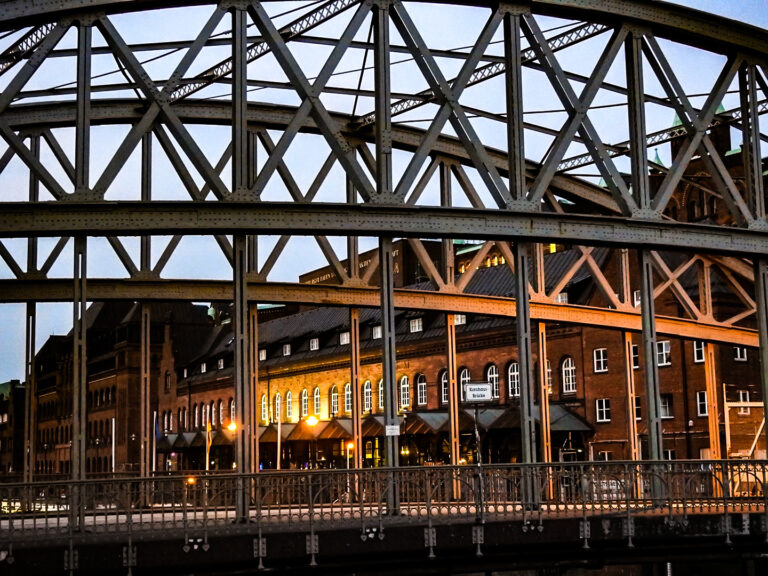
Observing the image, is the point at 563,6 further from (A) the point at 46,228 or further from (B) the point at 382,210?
(A) the point at 46,228

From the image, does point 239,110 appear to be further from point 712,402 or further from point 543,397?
point 712,402

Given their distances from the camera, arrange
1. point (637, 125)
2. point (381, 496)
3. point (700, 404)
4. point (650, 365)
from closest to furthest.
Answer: point (381, 496) → point (650, 365) → point (637, 125) → point (700, 404)

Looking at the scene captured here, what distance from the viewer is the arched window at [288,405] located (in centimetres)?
9281

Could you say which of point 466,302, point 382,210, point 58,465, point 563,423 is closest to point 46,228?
point 382,210

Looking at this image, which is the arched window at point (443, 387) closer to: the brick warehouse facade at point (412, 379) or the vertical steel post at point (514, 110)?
the brick warehouse facade at point (412, 379)

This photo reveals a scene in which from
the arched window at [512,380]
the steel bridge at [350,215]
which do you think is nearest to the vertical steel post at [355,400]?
the steel bridge at [350,215]

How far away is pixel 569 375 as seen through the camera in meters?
70.9

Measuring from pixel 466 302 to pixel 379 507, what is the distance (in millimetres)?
16034

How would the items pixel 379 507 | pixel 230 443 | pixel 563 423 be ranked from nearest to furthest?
pixel 379 507 < pixel 563 423 < pixel 230 443

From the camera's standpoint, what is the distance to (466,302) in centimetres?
3872

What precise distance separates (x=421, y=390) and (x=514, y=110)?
174 feet

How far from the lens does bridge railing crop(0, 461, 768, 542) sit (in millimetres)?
22016

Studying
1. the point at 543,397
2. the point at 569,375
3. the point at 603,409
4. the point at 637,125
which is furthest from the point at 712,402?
the point at 569,375

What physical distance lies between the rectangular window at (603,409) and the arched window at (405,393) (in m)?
15.7
